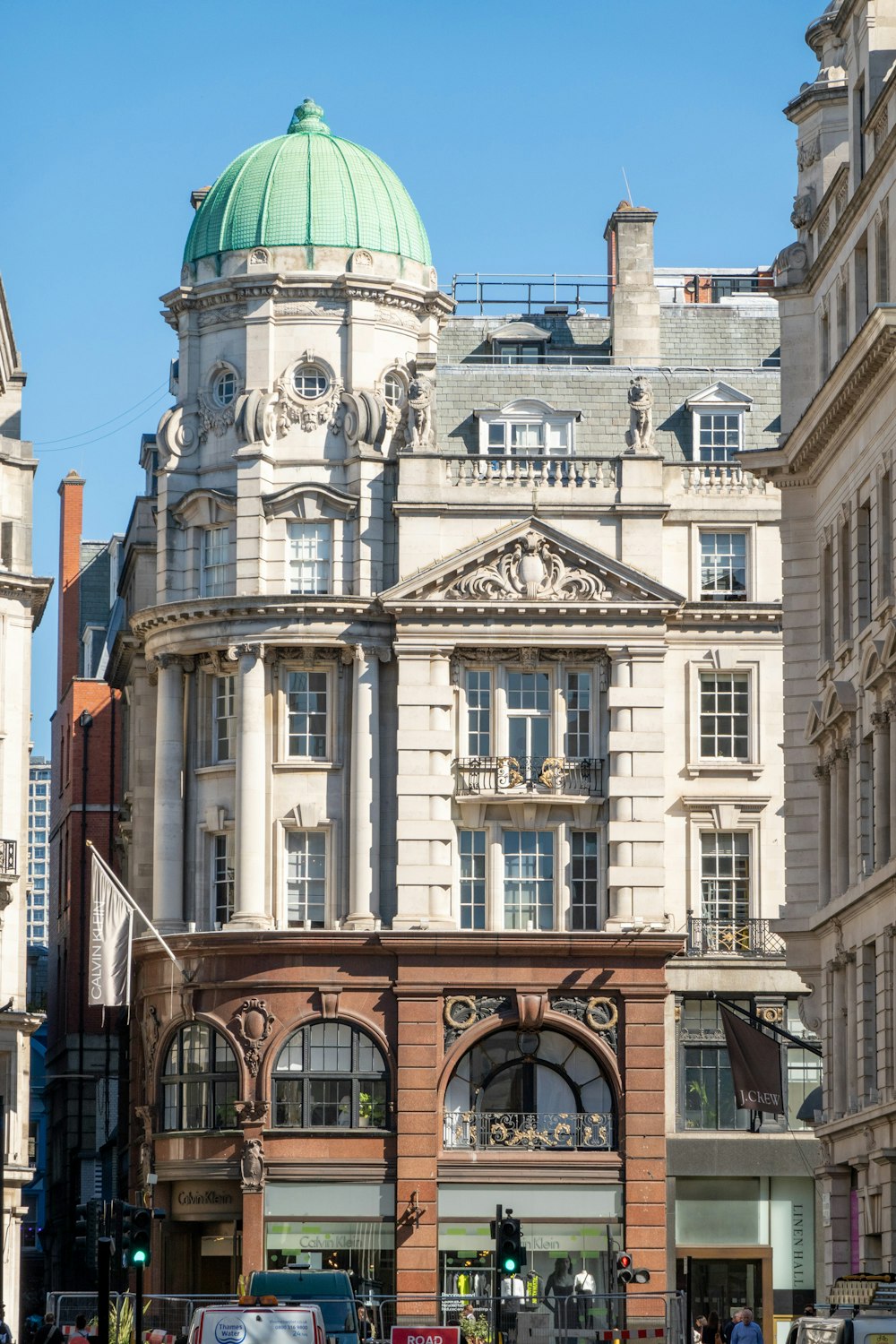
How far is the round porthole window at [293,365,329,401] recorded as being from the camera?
7294cm

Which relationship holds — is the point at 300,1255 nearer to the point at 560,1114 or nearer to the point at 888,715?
the point at 560,1114

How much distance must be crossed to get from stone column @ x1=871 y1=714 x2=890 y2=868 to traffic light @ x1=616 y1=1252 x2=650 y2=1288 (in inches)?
710

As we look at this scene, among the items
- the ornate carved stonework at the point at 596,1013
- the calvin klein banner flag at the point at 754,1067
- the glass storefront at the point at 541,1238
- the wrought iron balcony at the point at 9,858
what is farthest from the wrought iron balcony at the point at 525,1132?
the wrought iron balcony at the point at 9,858

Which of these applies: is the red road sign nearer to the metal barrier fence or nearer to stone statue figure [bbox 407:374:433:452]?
the metal barrier fence

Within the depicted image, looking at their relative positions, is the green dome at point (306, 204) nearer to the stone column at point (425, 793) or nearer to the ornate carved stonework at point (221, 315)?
the ornate carved stonework at point (221, 315)

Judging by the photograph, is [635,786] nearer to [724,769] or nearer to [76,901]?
[724,769]

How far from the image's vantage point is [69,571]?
99.6 metres

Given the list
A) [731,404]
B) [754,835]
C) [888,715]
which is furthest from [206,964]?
[888,715]

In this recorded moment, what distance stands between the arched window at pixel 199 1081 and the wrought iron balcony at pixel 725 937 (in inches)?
470

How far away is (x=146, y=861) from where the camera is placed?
7419cm

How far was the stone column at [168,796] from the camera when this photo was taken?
71438 mm

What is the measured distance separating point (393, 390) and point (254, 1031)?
56.9 feet

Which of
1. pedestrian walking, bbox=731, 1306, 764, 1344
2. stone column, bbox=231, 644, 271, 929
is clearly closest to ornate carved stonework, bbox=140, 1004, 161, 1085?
stone column, bbox=231, 644, 271, 929

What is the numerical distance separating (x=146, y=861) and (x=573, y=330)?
18.9 m
